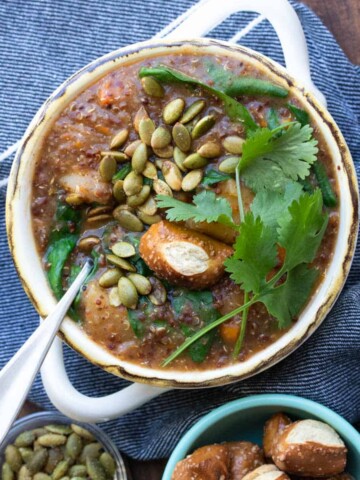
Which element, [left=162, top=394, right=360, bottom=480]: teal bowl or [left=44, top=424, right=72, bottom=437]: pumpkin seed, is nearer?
[left=162, top=394, right=360, bottom=480]: teal bowl

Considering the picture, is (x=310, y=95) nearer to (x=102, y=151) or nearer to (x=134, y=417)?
(x=102, y=151)

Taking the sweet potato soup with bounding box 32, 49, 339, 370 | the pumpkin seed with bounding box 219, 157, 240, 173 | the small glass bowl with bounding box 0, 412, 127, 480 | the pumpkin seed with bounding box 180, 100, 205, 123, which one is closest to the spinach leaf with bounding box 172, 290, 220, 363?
the sweet potato soup with bounding box 32, 49, 339, 370

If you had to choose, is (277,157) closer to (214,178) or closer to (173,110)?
(214,178)

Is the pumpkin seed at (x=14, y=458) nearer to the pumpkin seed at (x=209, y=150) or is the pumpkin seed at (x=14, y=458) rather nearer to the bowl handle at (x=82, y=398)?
the bowl handle at (x=82, y=398)

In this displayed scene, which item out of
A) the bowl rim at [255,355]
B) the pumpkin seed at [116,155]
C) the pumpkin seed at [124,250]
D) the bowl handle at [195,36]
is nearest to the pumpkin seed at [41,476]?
the bowl handle at [195,36]

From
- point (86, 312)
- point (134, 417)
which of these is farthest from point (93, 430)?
point (86, 312)

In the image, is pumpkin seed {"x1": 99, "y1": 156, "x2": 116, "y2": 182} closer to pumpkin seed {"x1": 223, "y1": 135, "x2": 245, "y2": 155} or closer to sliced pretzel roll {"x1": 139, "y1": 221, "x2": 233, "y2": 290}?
sliced pretzel roll {"x1": 139, "y1": 221, "x2": 233, "y2": 290}
